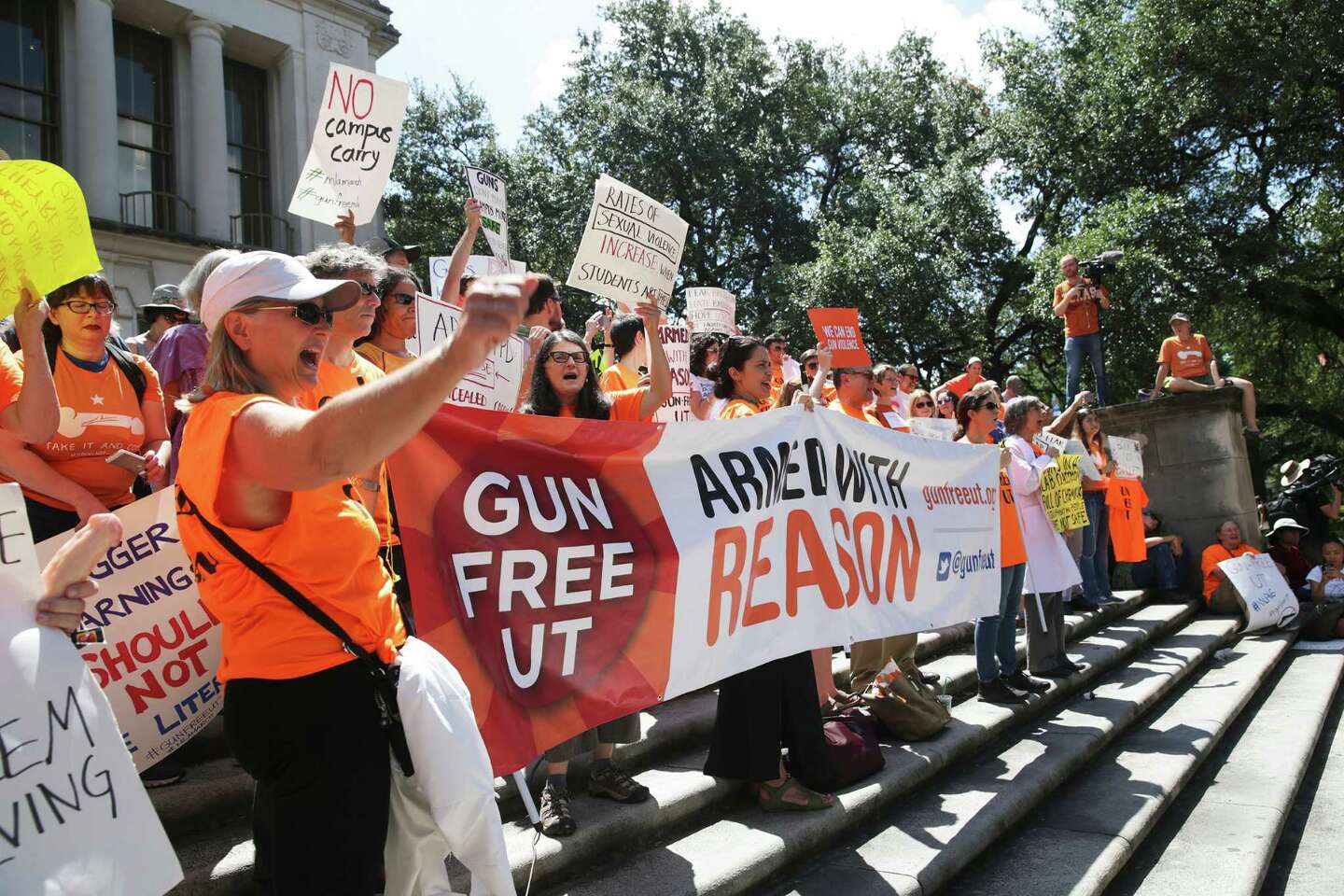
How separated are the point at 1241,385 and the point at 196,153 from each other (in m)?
17.6

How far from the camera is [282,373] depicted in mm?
2029

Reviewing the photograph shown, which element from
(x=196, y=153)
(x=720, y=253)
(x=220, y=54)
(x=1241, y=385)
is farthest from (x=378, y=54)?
(x=1241, y=385)

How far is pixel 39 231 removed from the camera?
298cm

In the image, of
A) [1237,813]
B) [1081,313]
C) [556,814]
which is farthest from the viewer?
[1081,313]

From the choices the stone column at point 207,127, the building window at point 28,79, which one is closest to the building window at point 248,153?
the stone column at point 207,127

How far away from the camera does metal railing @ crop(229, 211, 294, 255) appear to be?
65.0 feet

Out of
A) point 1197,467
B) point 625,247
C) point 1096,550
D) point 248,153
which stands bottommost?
point 1096,550

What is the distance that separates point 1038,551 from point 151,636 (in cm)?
564

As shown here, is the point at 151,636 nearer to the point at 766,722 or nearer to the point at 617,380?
the point at 766,722

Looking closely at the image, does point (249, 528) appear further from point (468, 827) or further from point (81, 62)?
point (81, 62)

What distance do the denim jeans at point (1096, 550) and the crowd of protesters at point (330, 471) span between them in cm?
301

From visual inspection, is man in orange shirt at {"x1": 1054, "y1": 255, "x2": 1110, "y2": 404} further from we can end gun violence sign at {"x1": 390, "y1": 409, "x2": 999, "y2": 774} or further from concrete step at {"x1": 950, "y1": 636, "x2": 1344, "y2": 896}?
we can end gun violence sign at {"x1": 390, "y1": 409, "x2": 999, "y2": 774}

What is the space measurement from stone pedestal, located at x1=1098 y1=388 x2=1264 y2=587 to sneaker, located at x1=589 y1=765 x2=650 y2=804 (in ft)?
33.6

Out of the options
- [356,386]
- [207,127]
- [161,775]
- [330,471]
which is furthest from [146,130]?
[330,471]
